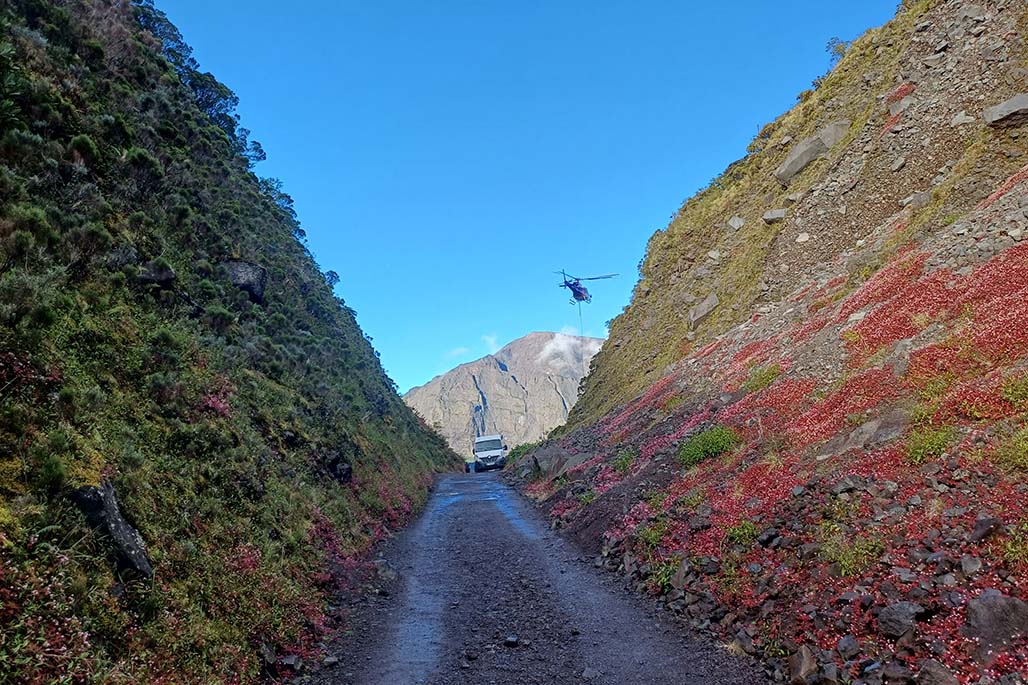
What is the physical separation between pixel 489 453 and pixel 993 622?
2006 inches

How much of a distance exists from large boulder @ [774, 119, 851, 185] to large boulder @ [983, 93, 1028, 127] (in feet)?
39.0

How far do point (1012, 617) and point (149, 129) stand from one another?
91.0 ft


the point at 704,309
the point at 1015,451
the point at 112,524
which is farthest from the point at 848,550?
the point at 704,309

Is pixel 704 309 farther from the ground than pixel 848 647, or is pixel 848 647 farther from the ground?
pixel 704 309

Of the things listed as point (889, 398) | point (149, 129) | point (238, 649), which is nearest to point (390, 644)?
point (238, 649)

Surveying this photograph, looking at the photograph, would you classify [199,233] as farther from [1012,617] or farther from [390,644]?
[1012,617]

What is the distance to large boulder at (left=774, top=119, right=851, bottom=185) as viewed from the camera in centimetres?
3247

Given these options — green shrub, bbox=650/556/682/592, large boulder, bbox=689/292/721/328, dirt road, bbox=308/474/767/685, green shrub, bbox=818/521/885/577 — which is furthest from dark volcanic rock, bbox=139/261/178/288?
large boulder, bbox=689/292/721/328

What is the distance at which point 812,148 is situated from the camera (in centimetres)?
3300

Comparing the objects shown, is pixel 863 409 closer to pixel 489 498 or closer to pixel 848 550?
pixel 848 550

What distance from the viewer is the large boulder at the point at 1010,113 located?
19703mm

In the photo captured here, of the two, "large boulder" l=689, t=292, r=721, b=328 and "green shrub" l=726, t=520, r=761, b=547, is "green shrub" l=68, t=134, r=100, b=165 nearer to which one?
"green shrub" l=726, t=520, r=761, b=547

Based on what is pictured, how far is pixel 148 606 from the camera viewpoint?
23.7 ft

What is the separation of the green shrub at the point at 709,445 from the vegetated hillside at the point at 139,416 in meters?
9.78
